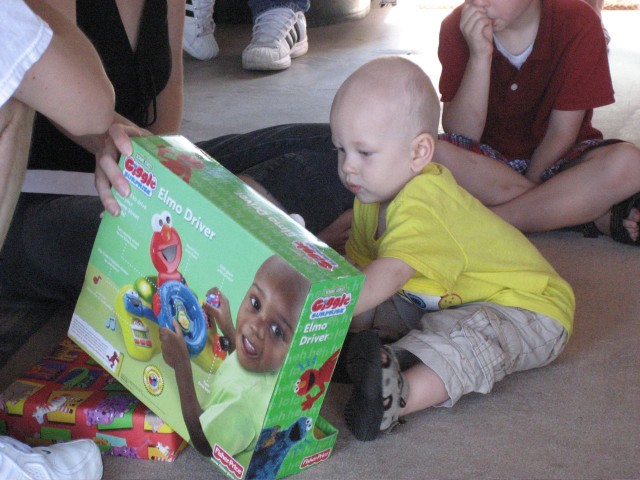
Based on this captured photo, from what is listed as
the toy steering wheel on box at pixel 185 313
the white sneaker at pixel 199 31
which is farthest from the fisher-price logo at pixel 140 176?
the white sneaker at pixel 199 31

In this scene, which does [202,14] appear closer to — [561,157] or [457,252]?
[561,157]

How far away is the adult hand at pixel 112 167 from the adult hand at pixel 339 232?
50 centimetres

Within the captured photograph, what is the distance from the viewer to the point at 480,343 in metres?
1.12

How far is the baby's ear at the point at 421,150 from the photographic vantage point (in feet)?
3.79

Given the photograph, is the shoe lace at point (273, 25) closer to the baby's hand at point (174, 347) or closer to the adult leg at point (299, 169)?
the adult leg at point (299, 169)

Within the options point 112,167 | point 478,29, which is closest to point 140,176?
point 112,167

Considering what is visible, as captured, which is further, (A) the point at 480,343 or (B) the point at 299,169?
(B) the point at 299,169

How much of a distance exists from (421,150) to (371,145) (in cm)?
7

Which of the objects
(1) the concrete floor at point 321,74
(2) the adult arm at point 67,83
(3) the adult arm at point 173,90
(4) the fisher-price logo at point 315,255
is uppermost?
(2) the adult arm at point 67,83

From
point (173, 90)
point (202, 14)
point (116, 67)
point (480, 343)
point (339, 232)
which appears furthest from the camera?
point (202, 14)

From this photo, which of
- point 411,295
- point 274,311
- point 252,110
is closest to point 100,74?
point 274,311

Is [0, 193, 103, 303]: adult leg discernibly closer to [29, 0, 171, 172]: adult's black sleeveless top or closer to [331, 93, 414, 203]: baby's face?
[29, 0, 171, 172]: adult's black sleeveless top

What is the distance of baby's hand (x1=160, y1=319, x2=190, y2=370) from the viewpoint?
933mm

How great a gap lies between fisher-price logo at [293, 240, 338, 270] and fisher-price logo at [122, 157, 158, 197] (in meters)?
0.18
